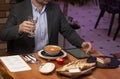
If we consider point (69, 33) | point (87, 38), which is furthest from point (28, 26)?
point (87, 38)

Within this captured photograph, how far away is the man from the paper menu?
1.29ft

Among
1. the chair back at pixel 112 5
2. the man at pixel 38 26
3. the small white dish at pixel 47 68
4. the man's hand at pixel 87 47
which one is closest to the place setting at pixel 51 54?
the small white dish at pixel 47 68

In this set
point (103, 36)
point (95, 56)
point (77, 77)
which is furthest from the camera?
point (103, 36)

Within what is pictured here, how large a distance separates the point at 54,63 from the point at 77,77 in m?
0.24

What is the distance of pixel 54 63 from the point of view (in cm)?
174

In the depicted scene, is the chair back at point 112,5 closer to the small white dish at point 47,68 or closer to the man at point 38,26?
the man at point 38,26

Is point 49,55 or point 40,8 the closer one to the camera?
point 49,55

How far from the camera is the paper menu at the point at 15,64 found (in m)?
1.63

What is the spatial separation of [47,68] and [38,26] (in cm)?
73

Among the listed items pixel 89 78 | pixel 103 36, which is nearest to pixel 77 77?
pixel 89 78

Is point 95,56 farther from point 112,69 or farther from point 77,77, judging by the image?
point 77,77

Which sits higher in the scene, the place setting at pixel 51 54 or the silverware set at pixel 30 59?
the place setting at pixel 51 54

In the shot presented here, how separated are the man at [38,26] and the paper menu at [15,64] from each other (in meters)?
0.39

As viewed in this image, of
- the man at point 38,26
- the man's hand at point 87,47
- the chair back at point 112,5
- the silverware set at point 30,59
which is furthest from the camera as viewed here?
the chair back at point 112,5
